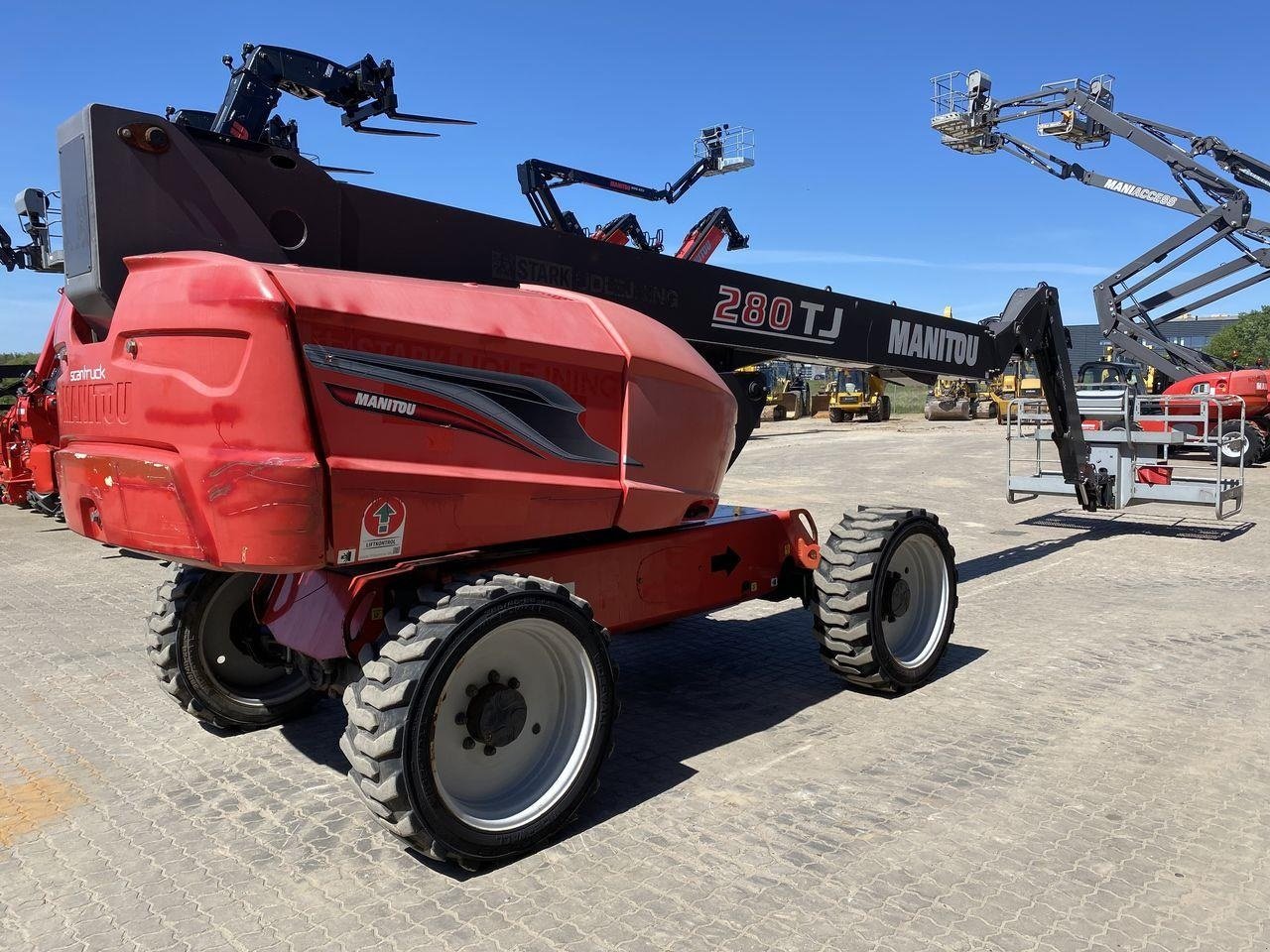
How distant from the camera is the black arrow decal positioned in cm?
515

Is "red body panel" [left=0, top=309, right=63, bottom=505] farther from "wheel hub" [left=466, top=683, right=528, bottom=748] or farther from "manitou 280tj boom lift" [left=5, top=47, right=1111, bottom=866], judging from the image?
"wheel hub" [left=466, top=683, right=528, bottom=748]

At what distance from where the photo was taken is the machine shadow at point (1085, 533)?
984cm

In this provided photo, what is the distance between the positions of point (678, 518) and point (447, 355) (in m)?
1.60

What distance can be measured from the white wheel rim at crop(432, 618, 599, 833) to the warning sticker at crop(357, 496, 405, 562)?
0.52 metres

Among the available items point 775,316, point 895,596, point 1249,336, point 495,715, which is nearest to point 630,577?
point 495,715

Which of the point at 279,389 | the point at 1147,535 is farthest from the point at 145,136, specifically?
the point at 1147,535

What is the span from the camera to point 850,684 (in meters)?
5.75

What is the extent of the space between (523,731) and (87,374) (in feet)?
7.81

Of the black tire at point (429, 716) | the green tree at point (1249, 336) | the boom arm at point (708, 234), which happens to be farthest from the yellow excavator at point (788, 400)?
the green tree at point (1249, 336)

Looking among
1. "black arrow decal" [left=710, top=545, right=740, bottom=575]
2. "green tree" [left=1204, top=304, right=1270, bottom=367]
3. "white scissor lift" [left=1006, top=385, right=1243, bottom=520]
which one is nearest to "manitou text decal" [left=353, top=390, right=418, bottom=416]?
"black arrow decal" [left=710, top=545, right=740, bottom=575]

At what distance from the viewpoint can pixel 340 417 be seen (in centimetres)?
339

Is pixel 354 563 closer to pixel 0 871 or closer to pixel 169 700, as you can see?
pixel 0 871

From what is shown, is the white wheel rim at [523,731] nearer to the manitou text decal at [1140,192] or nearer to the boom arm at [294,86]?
the boom arm at [294,86]

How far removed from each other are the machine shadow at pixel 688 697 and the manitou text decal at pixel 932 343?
226 centimetres
